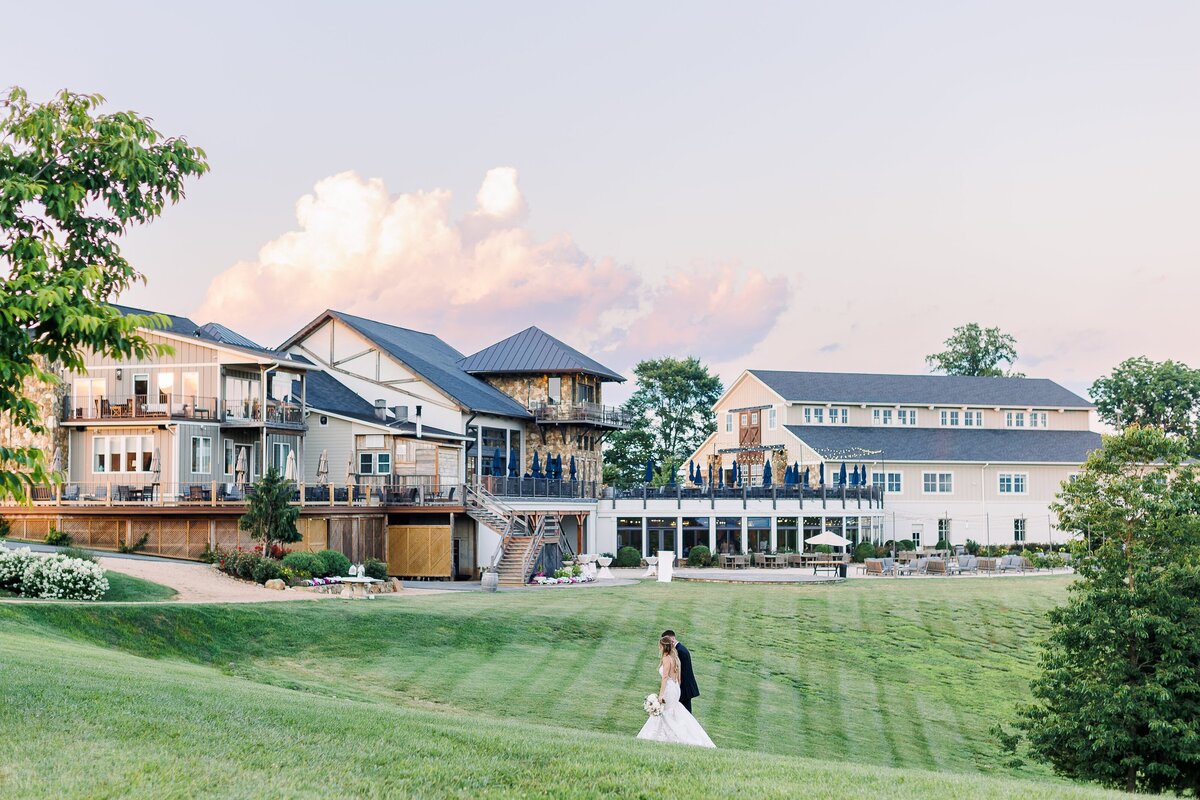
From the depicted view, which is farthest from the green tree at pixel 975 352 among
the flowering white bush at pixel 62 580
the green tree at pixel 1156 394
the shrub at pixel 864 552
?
the flowering white bush at pixel 62 580

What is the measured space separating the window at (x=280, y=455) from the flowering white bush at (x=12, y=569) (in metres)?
18.3

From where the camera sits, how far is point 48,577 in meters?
27.0

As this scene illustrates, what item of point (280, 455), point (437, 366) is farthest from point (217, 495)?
point (437, 366)

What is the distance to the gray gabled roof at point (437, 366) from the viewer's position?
52.8m

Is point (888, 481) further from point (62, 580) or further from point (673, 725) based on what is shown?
point (673, 725)

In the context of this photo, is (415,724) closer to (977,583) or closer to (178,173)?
(178,173)

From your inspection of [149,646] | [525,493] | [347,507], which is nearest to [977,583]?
[525,493]

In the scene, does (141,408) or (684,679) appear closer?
(684,679)

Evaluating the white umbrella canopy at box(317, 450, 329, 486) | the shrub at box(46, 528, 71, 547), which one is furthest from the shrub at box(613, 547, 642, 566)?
the shrub at box(46, 528, 71, 547)

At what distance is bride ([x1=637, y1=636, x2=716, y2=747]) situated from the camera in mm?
15078

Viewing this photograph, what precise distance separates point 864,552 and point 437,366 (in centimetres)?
2140

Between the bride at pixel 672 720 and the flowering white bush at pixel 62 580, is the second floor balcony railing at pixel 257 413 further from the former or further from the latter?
the bride at pixel 672 720

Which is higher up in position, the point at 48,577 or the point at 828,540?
the point at 48,577

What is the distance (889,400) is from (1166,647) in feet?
167
